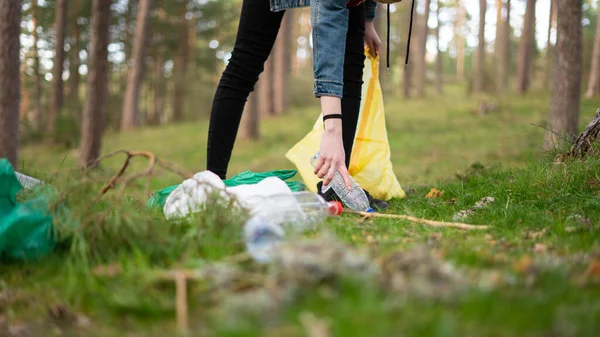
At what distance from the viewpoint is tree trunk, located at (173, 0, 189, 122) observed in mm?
21125

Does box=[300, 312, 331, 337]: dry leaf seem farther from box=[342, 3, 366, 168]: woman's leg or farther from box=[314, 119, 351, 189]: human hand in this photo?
box=[342, 3, 366, 168]: woman's leg

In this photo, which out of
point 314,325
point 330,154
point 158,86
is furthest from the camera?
point 158,86

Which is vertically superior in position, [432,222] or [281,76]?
[281,76]

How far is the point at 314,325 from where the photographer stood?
1086 mm

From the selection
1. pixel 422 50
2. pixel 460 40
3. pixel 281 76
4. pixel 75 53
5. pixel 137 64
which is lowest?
pixel 281 76

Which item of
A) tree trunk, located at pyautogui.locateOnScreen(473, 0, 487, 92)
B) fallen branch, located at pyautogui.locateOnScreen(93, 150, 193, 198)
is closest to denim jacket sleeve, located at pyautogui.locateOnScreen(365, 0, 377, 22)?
fallen branch, located at pyautogui.locateOnScreen(93, 150, 193, 198)

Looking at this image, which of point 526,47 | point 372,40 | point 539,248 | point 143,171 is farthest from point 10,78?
point 526,47

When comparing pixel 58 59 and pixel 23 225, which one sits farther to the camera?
pixel 58 59

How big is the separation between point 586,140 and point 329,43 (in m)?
1.71

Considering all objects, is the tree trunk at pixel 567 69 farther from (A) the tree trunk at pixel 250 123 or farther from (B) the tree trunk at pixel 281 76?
(B) the tree trunk at pixel 281 76

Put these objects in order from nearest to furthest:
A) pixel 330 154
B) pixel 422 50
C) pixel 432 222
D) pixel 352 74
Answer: pixel 432 222
pixel 330 154
pixel 352 74
pixel 422 50

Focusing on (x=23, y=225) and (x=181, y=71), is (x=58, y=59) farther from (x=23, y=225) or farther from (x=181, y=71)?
(x=23, y=225)

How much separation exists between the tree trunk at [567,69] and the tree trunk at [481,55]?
12887 mm

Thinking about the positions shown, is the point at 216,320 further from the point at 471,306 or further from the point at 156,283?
the point at 471,306
